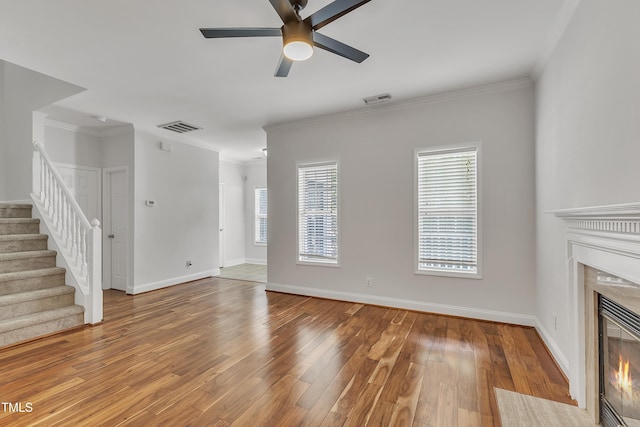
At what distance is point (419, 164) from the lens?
12.7 feet

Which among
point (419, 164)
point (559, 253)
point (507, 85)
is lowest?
point (559, 253)

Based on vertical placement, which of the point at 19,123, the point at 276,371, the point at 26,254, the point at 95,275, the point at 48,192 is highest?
the point at 19,123

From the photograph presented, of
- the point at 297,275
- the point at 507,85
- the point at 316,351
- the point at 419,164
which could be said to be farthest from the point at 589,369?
the point at 297,275

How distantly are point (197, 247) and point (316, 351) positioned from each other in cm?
410

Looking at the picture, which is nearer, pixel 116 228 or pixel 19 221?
pixel 19 221

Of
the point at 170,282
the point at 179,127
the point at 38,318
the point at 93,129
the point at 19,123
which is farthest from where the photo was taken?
the point at 170,282

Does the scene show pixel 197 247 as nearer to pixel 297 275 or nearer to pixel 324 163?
pixel 297 275

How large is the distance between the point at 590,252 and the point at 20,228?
19.7 feet

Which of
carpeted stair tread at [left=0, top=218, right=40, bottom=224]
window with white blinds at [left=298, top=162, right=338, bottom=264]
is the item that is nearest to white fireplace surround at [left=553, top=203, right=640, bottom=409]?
window with white blinds at [left=298, top=162, right=338, bottom=264]

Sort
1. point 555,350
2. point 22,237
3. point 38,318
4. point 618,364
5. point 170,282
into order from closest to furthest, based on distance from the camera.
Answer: point 618,364 < point 555,350 < point 38,318 < point 22,237 < point 170,282

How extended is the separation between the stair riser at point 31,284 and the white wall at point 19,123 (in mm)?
1546

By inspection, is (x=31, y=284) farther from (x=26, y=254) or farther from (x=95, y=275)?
(x=95, y=275)

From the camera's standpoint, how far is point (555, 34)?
2402 millimetres

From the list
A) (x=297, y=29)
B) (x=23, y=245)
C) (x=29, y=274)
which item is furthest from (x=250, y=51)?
(x=23, y=245)
